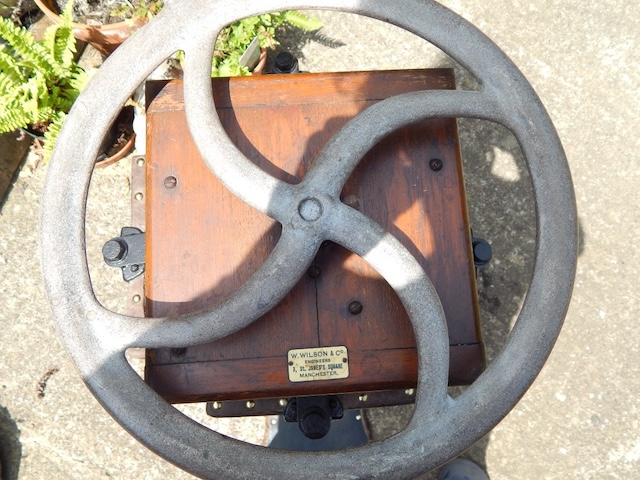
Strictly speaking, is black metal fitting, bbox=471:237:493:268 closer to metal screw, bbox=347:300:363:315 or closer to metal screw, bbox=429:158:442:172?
metal screw, bbox=429:158:442:172

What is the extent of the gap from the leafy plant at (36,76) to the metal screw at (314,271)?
3.60 feet

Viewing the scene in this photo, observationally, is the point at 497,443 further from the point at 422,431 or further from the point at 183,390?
the point at 183,390

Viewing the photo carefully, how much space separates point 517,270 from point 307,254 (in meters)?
1.26

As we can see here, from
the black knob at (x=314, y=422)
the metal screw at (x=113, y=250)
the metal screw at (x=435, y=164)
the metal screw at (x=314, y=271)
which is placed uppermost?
the metal screw at (x=435, y=164)

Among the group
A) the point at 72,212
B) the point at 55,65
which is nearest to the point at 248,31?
the point at 55,65

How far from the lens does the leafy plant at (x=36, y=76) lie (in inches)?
71.0

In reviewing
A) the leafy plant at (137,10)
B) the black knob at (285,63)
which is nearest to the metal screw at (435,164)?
the black knob at (285,63)

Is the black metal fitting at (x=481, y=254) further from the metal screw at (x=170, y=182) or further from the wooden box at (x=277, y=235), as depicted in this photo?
the metal screw at (x=170, y=182)

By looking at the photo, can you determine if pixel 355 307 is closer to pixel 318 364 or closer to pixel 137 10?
pixel 318 364

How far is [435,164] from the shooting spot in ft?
4.38

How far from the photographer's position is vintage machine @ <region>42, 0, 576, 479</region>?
1.10 m

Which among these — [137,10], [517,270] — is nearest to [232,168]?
[137,10]

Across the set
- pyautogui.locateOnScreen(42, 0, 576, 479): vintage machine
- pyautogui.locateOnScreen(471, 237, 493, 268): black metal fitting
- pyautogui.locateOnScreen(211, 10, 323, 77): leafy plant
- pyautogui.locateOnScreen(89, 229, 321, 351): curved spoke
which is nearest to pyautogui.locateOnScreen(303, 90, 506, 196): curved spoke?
pyautogui.locateOnScreen(42, 0, 576, 479): vintage machine

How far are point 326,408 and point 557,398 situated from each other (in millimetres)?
1139
